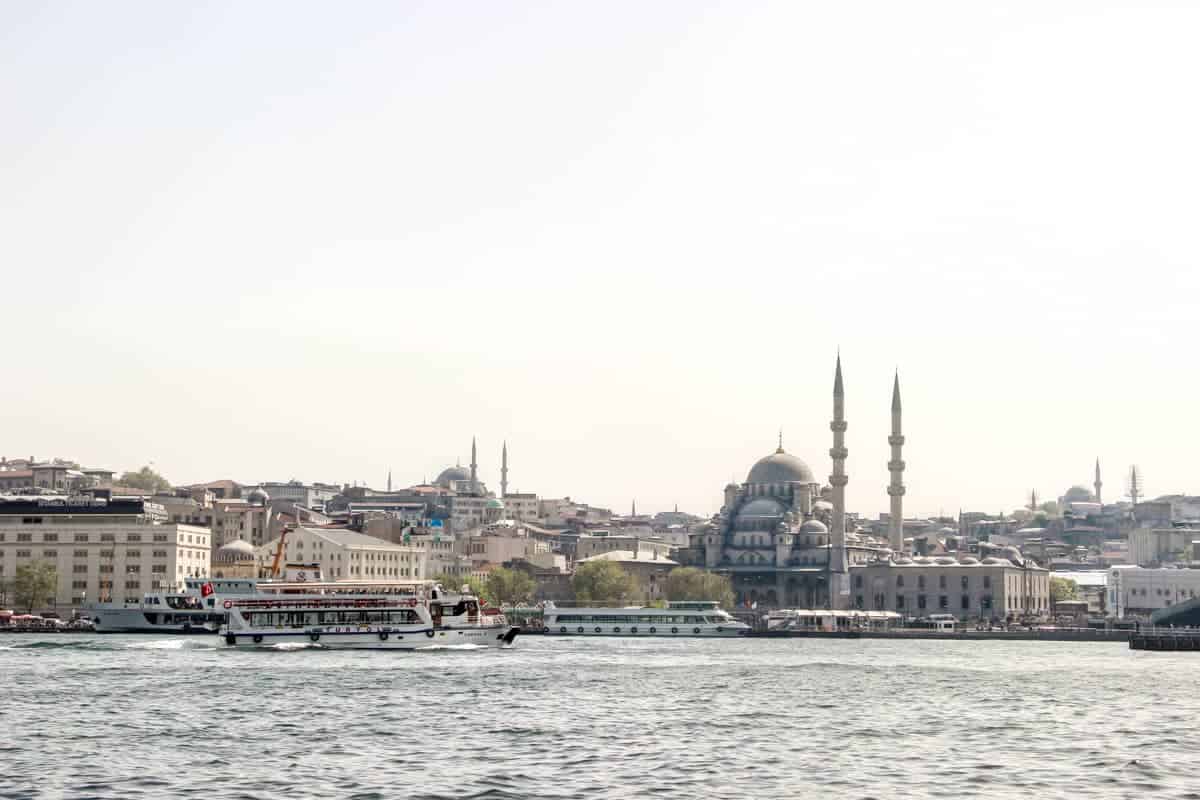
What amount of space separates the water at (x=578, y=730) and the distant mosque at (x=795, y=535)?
90.2 meters

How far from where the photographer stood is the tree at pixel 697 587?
515 ft

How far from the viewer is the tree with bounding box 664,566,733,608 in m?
157

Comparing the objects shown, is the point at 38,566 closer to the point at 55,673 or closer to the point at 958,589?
the point at 55,673

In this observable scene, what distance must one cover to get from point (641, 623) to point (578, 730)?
8442 cm

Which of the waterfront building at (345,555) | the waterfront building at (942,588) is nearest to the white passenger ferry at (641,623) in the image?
the waterfront building at (345,555)

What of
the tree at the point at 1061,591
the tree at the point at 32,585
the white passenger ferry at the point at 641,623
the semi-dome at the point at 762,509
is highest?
the semi-dome at the point at 762,509

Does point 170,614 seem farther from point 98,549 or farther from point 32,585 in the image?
point 98,549

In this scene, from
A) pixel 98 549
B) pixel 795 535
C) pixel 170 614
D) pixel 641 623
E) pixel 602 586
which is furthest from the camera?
pixel 795 535

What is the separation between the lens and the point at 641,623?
127375 millimetres

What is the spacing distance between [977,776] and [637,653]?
182ft

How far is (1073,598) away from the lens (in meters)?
186

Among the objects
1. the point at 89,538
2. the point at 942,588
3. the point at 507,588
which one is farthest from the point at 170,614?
the point at 942,588

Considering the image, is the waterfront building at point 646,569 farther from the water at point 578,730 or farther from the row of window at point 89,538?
the water at point 578,730

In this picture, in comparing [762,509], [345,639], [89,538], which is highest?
[762,509]
